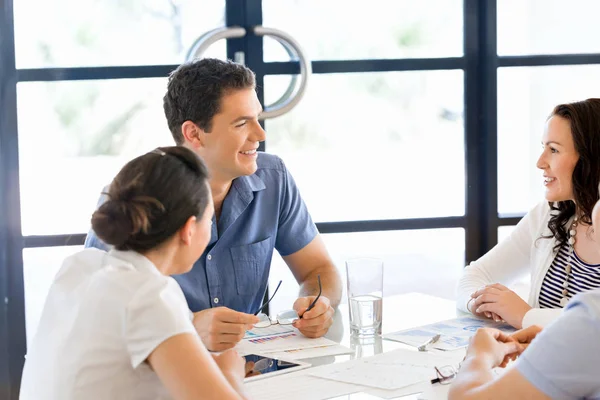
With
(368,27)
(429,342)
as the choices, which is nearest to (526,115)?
(368,27)

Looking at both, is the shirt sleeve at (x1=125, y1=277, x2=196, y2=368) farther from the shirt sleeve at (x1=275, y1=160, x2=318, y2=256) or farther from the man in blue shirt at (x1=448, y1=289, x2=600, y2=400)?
the shirt sleeve at (x1=275, y1=160, x2=318, y2=256)

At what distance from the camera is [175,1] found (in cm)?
312

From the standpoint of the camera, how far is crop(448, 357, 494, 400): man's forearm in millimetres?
1352

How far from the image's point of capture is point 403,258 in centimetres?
349

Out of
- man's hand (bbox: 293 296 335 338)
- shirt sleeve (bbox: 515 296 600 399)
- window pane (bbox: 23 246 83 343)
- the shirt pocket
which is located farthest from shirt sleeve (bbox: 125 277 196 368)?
window pane (bbox: 23 246 83 343)

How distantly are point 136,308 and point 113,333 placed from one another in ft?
0.19

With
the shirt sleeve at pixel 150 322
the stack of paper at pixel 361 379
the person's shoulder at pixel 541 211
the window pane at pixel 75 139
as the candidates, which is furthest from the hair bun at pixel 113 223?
the window pane at pixel 75 139

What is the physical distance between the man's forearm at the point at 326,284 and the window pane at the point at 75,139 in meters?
1.04

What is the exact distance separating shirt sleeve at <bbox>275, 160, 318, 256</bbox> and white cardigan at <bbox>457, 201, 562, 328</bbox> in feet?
1.58

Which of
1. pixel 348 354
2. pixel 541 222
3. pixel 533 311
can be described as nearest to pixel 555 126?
pixel 541 222

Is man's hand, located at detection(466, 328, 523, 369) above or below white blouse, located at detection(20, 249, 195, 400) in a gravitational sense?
below

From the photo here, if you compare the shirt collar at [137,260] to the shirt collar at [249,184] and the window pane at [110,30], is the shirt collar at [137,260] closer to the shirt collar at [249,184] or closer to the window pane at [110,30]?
the shirt collar at [249,184]

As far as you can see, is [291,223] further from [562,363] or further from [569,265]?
[562,363]

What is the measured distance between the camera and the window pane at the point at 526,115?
3443 mm
